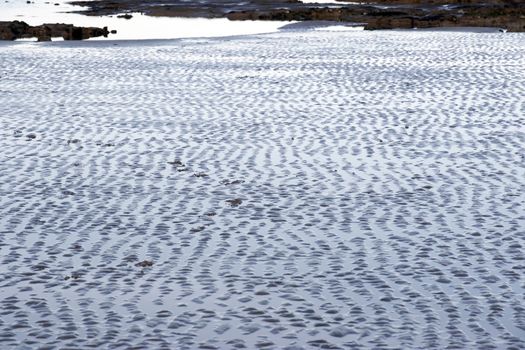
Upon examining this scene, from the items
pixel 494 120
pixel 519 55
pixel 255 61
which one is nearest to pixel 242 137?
pixel 494 120

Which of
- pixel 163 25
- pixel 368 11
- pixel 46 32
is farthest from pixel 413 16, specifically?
pixel 46 32

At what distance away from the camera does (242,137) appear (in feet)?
78.5

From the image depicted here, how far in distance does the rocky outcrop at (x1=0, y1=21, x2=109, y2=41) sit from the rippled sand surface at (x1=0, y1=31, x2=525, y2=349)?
25412 mm

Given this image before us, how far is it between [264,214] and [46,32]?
45.7 metres

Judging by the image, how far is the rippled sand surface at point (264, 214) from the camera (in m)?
12.0

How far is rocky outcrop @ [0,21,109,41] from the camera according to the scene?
59.0m

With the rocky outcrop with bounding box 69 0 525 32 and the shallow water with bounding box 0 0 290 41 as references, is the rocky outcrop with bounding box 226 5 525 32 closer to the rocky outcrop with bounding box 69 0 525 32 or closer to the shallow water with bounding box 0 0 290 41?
the rocky outcrop with bounding box 69 0 525 32

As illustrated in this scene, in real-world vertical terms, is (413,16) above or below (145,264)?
above

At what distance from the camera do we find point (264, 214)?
17.1 m

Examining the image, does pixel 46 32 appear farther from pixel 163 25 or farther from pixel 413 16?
pixel 413 16

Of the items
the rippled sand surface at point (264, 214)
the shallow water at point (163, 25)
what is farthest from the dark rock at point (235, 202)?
the shallow water at point (163, 25)

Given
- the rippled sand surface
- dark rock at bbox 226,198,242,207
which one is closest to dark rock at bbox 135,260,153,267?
the rippled sand surface

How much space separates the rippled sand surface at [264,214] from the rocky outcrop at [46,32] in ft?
83.4

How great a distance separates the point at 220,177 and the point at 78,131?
6630mm
